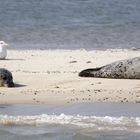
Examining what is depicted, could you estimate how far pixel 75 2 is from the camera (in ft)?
101

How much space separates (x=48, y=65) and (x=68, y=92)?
2640mm

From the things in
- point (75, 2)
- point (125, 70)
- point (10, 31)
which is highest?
point (75, 2)

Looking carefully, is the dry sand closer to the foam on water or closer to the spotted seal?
the spotted seal

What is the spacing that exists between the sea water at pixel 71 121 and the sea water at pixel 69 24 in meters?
7.99

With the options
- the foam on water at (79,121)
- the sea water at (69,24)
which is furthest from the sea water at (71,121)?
the sea water at (69,24)

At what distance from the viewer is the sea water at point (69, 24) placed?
60.5ft

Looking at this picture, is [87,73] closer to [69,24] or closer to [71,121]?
[71,121]

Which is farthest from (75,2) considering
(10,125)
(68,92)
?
(10,125)

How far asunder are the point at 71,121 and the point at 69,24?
14.3 meters

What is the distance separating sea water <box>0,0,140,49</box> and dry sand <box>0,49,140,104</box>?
3721 millimetres

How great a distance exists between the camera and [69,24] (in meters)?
22.5

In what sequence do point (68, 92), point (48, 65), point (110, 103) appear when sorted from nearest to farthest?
point (110, 103), point (68, 92), point (48, 65)

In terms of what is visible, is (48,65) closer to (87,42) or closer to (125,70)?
(125,70)

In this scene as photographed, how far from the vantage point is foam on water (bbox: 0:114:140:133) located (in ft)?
26.9
